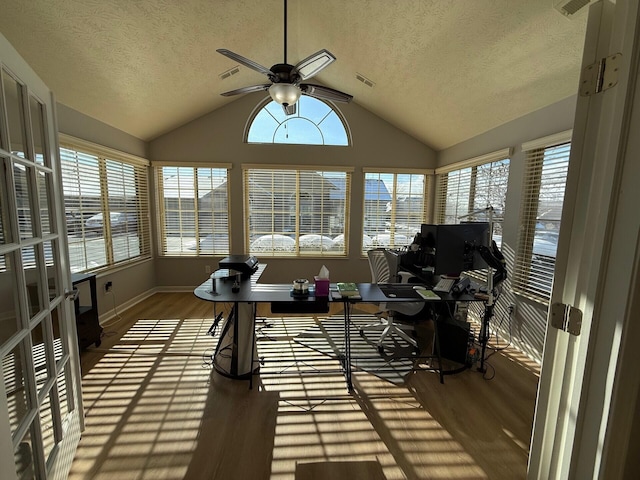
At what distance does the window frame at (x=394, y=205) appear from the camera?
4496mm

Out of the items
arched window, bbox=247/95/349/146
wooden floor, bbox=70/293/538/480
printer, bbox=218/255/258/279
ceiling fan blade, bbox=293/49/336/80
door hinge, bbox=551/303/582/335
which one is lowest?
wooden floor, bbox=70/293/538/480

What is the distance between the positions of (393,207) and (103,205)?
4.17 metres

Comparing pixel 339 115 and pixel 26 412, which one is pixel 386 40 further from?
pixel 26 412

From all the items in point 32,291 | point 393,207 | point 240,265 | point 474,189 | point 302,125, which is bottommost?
point 240,265

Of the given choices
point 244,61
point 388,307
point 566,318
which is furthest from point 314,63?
point 388,307

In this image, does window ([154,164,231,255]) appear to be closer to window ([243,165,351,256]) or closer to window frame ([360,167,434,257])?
window ([243,165,351,256])

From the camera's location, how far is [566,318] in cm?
89

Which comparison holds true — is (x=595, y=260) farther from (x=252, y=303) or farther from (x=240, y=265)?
(x=240, y=265)

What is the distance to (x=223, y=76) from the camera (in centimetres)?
331

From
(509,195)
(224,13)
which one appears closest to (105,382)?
(224,13)

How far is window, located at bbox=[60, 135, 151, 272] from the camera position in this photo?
9.41ft

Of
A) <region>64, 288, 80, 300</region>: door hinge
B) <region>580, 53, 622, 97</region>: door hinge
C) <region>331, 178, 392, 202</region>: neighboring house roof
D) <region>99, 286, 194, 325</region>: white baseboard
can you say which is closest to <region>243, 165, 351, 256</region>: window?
<region>331, 178, 392, 202</region>: neighboring house roof

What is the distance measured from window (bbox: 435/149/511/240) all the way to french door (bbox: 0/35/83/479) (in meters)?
3.09

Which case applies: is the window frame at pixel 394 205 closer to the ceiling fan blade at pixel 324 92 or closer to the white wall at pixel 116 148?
the ceiling fan blade at pixel 324 92
